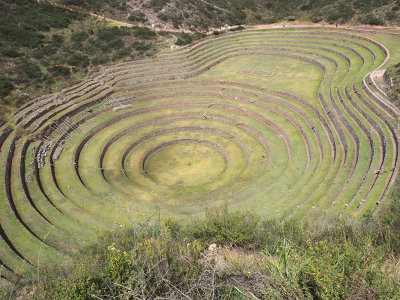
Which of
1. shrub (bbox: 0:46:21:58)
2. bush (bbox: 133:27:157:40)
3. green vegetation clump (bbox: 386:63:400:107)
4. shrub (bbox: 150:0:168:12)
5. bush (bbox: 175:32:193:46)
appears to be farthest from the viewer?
shrub (bbox: 150:0:168:12)

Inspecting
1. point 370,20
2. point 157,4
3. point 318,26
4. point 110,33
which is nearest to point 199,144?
A: point 110,33

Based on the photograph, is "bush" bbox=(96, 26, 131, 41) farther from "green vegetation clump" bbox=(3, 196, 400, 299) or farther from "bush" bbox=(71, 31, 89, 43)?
"green vegetation clump" bbox=(3, 196, 400, 299)

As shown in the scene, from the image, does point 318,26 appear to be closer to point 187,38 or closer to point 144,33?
point 187,38

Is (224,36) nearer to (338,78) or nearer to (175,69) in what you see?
(175,69)

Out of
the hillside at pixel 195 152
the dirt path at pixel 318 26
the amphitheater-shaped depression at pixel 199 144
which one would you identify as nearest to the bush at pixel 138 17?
the hillside at pixel 195 152

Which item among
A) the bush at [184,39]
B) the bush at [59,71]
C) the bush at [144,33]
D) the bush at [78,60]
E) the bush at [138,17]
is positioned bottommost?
the bush at [59,71]

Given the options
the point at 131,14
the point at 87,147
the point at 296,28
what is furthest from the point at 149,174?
the point at 296,28

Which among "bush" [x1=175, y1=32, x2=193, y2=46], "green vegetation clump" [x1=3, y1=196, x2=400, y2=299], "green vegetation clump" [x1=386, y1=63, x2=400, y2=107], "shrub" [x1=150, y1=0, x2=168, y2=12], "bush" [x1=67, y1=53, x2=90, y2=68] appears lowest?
"green vegetation clump" [x1=3, y1=196, x2=400, y2=299]

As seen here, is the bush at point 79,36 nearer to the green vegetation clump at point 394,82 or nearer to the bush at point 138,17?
the bush at point 138,17

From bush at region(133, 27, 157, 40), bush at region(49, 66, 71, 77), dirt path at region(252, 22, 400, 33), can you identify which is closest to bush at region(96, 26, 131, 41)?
bush at region(133, 27, 157, 40)
